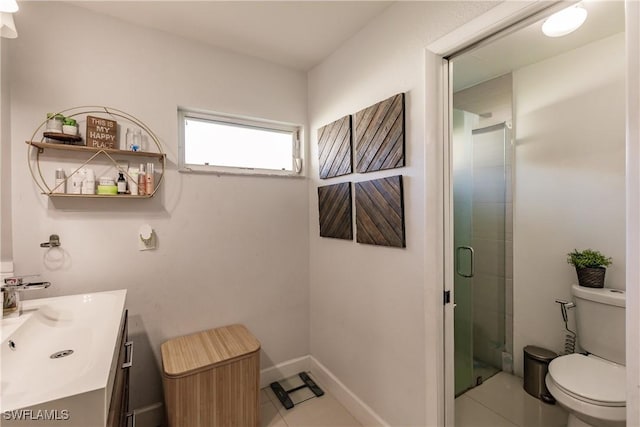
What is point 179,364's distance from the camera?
1.54m

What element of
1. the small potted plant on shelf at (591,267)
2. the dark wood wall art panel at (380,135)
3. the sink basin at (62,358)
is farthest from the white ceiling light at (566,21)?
the sink basin at (62,358)

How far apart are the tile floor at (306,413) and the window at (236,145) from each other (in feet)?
5.62

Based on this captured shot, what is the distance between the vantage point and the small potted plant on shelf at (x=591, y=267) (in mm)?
1739

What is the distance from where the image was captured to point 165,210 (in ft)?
6.04

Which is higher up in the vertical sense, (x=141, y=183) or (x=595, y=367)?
(x=141, y=183)

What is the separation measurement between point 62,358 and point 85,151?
3.71 feet

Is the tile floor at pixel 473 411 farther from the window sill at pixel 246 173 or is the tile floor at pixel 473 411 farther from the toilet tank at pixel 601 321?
the window sill at pixel 246 173

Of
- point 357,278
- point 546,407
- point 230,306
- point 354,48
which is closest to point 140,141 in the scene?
point 230,306

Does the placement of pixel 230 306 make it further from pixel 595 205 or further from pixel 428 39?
pixel 595 205

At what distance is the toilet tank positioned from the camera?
1.62m

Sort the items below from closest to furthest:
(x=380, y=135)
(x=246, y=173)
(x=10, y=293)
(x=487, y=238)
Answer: (x=10, y=293), (x=380, y=135), (x=246, y=173), (x=487, y=238)

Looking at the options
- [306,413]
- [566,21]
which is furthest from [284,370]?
[566,21]

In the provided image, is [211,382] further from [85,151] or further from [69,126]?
[69,126]

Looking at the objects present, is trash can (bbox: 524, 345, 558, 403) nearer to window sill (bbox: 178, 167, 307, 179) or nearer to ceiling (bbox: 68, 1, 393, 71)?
window sill (bbox: 178, 167, 307, 179)
